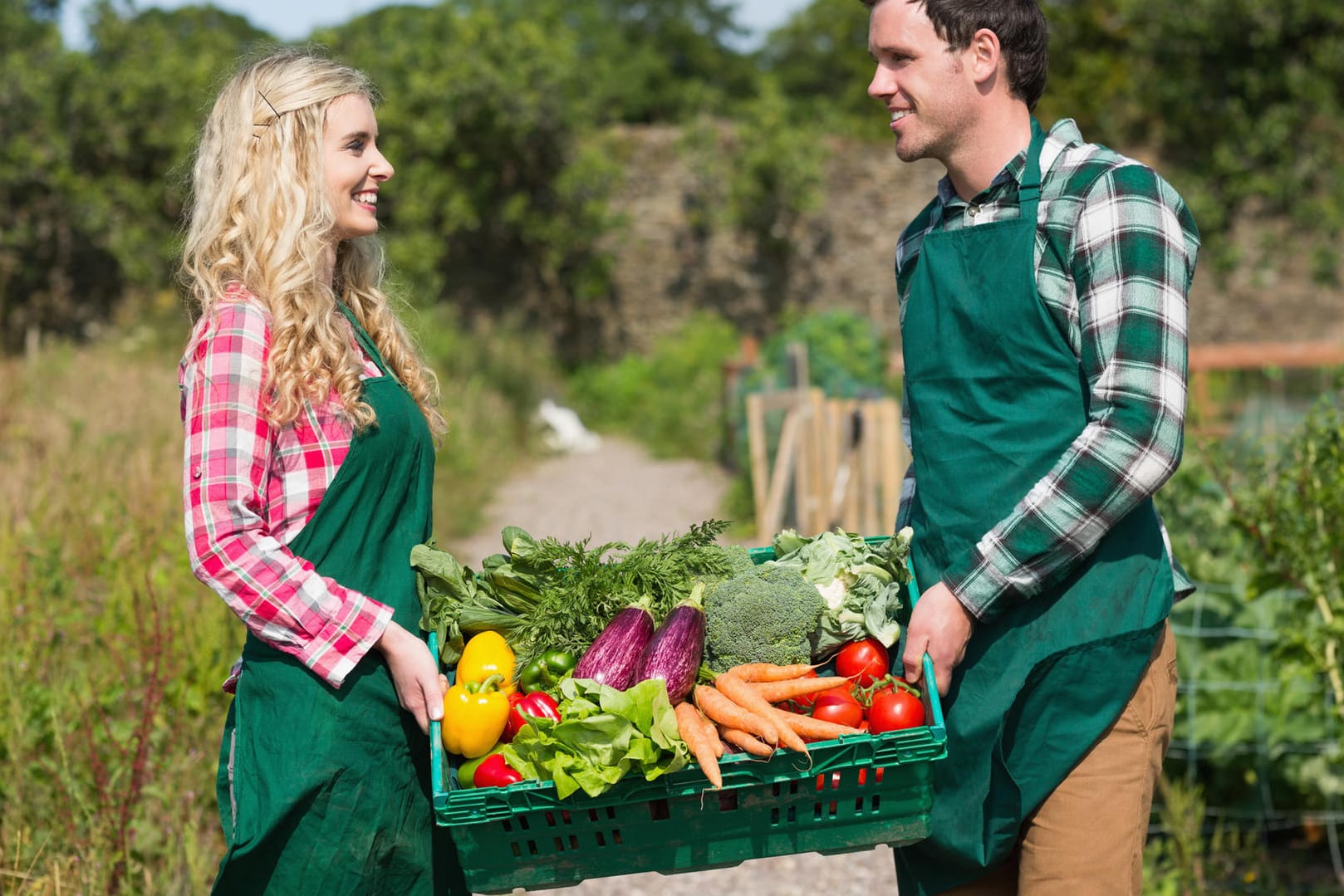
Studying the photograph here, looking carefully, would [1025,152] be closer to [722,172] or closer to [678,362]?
[678,362]

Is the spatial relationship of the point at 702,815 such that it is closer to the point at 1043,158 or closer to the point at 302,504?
the point at 302,504

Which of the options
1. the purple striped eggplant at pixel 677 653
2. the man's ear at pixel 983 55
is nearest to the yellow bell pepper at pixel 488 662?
the purple striped eggplant at pixel 677 653

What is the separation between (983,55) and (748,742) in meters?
1.29

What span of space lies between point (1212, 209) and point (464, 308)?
34.9 ft

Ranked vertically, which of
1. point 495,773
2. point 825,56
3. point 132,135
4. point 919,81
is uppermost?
point 825,56

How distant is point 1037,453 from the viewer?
2.18 m

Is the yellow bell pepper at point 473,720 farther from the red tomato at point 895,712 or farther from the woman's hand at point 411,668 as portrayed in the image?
the red tomato at point 895,712

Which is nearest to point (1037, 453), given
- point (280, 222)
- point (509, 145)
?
point (280, 222)

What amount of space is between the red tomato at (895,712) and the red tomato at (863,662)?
0.12 meters

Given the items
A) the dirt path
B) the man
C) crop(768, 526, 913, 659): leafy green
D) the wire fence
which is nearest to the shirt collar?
the man

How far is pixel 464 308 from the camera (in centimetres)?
1784

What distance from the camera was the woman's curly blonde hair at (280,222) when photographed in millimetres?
2221

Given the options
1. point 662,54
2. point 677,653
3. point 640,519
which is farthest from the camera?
point 662,54

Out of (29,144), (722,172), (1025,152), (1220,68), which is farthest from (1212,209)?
(1025,152)
